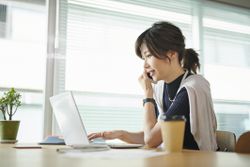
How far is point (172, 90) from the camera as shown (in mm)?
1644

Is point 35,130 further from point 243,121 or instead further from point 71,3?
point 243,121

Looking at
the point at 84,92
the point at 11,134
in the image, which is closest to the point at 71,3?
the point at 84,92

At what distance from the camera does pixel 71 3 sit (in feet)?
8.68

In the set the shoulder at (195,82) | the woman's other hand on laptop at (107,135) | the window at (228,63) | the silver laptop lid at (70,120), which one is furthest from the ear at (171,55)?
the window at (228,63)

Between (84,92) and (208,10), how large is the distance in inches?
66.8

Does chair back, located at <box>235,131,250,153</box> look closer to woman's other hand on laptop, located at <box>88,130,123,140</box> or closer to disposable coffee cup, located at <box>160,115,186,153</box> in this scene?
disposable coffee cup, located at <box>160,115,186,153</box>

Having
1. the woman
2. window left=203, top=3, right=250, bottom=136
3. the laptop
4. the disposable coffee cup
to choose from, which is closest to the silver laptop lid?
the laptop

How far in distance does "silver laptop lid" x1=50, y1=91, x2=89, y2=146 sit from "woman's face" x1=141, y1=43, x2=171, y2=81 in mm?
509

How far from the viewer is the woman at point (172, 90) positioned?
139 centimetres

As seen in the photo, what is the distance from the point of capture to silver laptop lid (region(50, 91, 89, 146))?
1.18 metres

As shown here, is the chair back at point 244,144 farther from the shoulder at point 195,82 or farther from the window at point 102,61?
the window at point 102,61

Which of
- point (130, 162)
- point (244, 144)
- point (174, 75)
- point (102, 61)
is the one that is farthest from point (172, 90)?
point (102, 61)

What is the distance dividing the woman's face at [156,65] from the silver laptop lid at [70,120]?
0.51m

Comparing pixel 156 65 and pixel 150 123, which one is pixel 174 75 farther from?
pixel 150 123
